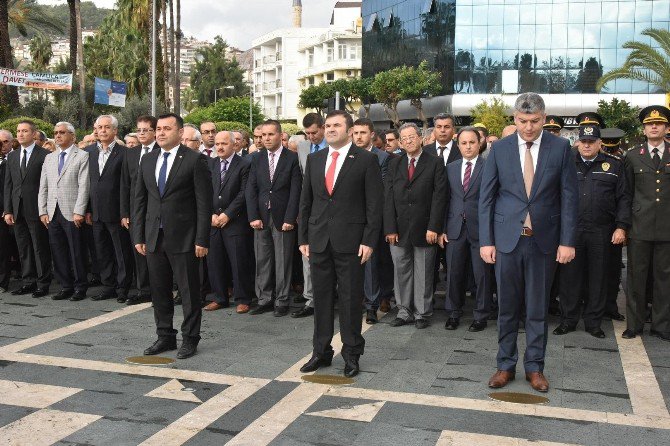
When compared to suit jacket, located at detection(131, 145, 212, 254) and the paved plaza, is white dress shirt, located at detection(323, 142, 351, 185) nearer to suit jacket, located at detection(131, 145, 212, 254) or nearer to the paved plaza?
suit jacket, located at detection(131, 145, 212, 254)

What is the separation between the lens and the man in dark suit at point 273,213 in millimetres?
9266

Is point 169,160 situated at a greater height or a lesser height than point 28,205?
greater

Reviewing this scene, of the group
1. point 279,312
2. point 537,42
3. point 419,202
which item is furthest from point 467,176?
point 537,42

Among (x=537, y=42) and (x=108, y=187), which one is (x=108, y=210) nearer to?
(x=108, y=187)

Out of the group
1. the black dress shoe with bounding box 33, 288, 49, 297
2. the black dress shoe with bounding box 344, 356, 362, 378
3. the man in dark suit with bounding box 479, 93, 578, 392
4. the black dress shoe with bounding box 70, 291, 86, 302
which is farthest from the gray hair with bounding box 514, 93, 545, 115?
the black dress shoe with bounding box 33, 288, 49, 297

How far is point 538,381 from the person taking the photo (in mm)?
6125

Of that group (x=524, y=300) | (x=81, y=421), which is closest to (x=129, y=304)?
(x=81, y=421)

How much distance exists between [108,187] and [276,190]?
2.30 meters

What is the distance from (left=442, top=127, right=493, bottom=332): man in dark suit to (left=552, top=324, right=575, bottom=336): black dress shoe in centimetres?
72

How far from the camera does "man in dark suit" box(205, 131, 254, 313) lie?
9625mm

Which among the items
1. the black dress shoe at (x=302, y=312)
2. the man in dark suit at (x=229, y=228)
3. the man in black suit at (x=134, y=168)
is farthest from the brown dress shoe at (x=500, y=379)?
the man in black suit at (x=134, y=168)

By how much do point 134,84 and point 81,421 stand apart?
185 ft

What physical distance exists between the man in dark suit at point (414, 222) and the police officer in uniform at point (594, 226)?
1444 millimetres

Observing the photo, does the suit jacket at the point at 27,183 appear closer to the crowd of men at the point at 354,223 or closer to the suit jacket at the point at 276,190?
the crowd of men at the point at 354,223
